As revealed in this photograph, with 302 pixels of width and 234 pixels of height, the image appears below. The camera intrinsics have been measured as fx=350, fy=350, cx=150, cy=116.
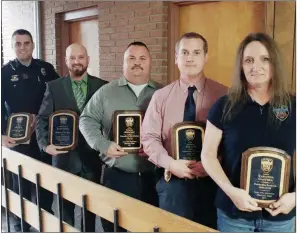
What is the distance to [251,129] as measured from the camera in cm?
117

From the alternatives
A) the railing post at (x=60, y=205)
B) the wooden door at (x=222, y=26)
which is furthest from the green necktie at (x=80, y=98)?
the wooden door at (x=222, y=26)

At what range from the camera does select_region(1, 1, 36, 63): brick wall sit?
138 cm

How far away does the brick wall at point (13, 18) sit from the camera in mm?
1382

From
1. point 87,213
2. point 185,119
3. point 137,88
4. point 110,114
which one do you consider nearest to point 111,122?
point 110,114

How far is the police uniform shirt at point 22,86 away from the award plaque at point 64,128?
96mm

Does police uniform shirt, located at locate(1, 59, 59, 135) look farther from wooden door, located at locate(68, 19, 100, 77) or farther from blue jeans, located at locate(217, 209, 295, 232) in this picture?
blue jeans, located at locate(217, 209, 295, 232)

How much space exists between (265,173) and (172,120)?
365 millimetres

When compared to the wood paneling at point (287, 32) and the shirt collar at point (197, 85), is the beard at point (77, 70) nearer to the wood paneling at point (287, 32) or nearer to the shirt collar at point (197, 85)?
the shirt collar at point (197, 85)

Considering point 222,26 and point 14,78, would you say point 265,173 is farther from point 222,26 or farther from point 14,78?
point 14,78

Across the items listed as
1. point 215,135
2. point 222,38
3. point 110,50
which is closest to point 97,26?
point 110,50

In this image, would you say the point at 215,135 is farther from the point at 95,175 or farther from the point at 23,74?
the point at 23,74

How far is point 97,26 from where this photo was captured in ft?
4.58

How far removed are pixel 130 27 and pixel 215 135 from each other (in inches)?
20.5

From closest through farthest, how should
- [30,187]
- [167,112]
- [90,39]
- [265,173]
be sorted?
1. [265,173]
2. [167,112]
3. [90,39]
4. [30,187]
